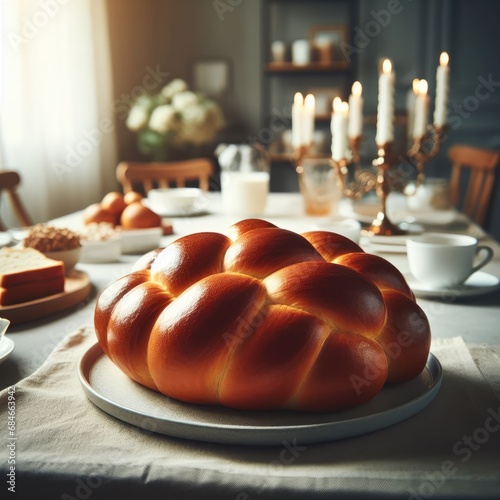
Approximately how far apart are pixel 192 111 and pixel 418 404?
333cm

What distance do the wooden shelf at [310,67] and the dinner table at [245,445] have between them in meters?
3.78

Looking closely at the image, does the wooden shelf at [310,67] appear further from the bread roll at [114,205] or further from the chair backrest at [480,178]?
the bread roll at [114,205]

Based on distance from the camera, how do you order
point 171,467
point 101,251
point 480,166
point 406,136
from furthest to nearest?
point 406,136 → point 480,166 → point 101,251 → point 171,467

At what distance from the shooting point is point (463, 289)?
1.00 m

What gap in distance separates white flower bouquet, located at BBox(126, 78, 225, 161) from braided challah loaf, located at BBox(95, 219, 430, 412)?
3.20 meters

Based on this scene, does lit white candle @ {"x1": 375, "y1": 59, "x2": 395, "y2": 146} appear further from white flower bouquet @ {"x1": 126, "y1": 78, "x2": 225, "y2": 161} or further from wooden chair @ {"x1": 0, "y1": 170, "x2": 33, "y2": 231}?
white flower bouquet @ {"x1": 126, "y1": 78, "x2": 225, "y2": 161}

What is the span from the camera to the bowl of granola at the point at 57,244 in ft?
3.67

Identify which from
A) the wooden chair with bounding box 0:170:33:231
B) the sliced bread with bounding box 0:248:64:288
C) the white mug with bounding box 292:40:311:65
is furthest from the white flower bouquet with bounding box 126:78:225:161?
the sliced bread with bounding box 0:248:64:288

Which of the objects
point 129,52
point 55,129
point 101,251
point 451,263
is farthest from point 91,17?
point 451,263

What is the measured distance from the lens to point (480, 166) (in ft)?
7.69

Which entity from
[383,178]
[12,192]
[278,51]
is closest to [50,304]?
[383,178]

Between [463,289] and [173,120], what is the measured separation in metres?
2.91

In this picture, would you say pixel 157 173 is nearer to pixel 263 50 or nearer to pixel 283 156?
pixel 283 156

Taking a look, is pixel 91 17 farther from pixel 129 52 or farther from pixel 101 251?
pixel 101 251
